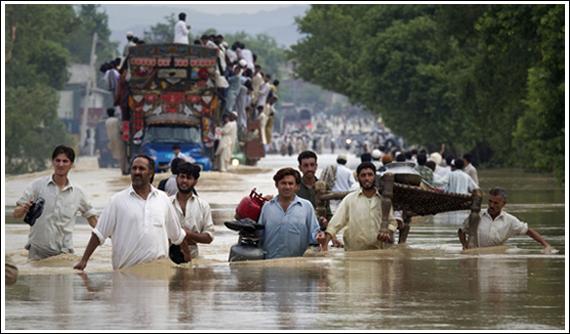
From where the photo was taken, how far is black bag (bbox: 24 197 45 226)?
1786 centimetres

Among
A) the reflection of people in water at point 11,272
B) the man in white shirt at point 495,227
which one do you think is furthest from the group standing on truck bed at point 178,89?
the reflection of people in water at point 11,272

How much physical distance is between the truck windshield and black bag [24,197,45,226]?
3799 centimetres

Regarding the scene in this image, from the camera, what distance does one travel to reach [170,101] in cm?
5588

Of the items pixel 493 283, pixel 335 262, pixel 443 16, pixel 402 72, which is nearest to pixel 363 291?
pixel 493 283

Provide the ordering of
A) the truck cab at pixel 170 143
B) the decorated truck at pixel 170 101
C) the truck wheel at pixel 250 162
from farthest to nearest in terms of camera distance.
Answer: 1. the truck wheel at pixel 250 162
2. the truck cab at pixel 170 143
3. the decorated truck at pixel 170 101

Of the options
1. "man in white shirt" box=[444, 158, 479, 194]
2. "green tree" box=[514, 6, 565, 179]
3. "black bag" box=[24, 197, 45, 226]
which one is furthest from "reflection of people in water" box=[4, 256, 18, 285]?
"green tree" box=[514, 6, 565, 179]

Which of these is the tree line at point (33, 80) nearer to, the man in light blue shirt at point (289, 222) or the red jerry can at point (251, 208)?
the red jerry can at point (251, 208)

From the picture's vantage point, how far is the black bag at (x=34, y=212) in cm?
1786

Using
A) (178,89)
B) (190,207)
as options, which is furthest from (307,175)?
(178,89)

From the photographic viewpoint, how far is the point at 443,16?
54.0 metres

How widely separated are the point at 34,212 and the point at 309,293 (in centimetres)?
312

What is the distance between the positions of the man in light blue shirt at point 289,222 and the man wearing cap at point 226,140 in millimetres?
41336

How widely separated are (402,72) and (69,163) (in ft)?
215

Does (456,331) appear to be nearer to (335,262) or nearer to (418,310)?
(418,310)
